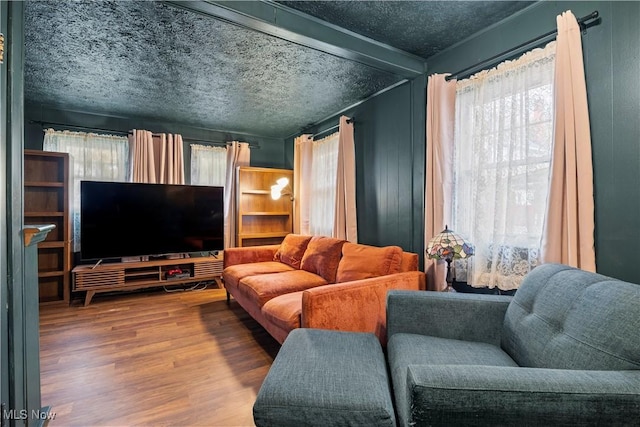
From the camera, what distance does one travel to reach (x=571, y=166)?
5.06ft

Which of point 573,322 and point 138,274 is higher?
point 573,322

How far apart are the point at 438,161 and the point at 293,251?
6.21 ft

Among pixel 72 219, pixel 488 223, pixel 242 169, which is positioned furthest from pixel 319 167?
pixel 72 219

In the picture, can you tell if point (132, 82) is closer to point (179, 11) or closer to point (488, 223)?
point (179, 11)

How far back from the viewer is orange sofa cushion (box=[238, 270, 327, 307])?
7.85 feet

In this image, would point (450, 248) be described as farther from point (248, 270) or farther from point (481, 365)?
point (248, 270)

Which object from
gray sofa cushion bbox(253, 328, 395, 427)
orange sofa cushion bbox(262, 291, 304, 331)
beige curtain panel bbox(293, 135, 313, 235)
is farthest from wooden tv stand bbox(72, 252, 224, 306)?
gray sofa cushion bbox(253, 328, 395, 427)

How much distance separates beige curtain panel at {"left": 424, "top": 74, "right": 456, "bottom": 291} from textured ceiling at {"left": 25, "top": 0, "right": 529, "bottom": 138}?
0.38 m

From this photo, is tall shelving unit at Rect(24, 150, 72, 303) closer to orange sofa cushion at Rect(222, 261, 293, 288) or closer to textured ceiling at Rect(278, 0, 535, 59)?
orange sofa cushion at Rect(222, 261, 293, 288)

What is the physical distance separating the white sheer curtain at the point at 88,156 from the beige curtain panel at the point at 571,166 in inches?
177

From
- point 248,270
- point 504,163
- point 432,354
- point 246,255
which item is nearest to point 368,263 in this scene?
point 432,354

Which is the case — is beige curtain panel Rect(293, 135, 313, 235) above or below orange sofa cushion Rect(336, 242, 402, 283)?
above

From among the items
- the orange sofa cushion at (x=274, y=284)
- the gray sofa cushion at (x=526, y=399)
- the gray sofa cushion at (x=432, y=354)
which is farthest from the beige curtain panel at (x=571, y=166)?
the orange sofa cushion at (x=274, y=284)

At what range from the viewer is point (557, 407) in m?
0.79
